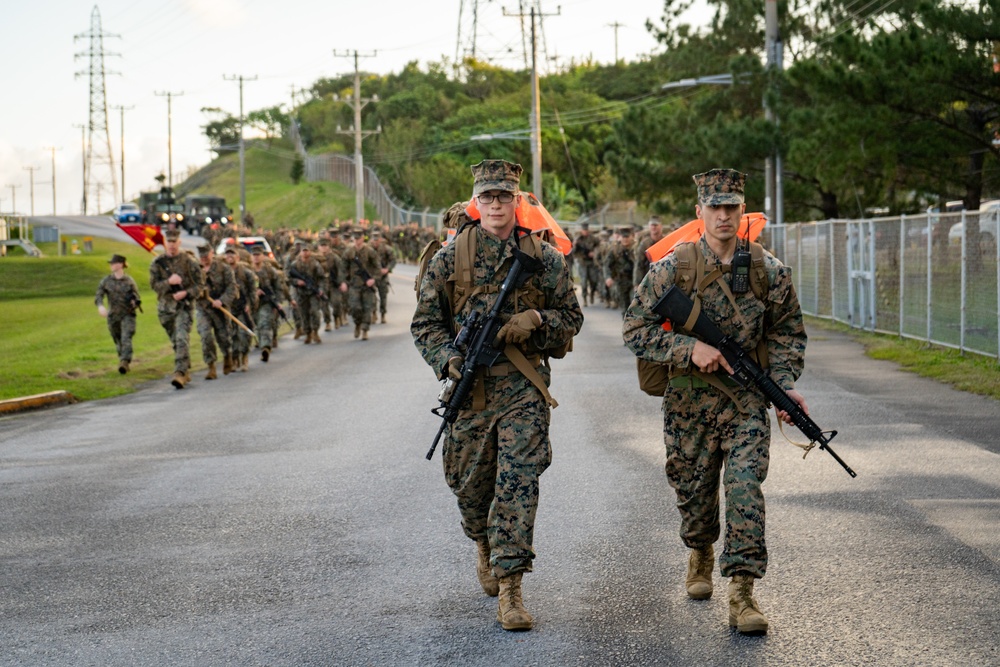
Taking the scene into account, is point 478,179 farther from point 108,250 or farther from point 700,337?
point 108,250

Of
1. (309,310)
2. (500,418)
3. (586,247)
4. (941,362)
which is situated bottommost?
(941,362)

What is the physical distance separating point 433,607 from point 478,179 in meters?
1.94

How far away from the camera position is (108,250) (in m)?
67.6

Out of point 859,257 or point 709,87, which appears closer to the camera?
point 859,257

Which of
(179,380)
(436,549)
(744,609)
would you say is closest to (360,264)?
(179,380)

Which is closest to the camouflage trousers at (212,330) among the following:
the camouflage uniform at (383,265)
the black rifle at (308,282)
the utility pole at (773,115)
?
the black rifle at (308,282)

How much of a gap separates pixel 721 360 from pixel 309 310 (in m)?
20.2

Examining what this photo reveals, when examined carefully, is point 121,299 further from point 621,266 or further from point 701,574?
point 701,574

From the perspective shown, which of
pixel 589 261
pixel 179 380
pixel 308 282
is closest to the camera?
pixel 179 380

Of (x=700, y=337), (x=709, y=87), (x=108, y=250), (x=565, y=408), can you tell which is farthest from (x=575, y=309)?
(x=108, y=250)

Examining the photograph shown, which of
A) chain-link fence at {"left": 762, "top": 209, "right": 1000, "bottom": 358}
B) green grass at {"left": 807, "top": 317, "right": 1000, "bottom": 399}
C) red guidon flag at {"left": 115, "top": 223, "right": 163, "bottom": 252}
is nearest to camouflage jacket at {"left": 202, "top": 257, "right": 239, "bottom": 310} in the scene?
red guidon flag at {"left": 115, "top": 223, "right": 163, "bottom": 252}

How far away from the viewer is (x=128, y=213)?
282 ft

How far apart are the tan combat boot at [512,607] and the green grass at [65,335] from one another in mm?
12497

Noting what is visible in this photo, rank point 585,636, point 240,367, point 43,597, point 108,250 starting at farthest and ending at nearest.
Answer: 1. point 108,250
2. point 240,367
3. point 43,597
4. point 585,636
